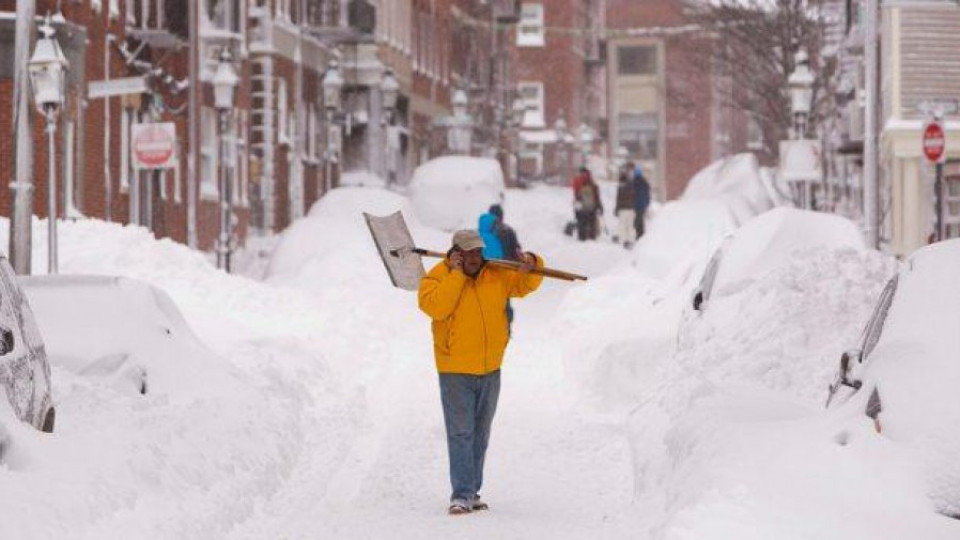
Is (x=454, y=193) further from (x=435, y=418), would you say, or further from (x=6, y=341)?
(x=6, y=341)

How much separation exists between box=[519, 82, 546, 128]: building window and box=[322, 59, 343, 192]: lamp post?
4246 centimetres

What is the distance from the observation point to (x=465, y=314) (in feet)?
45.9

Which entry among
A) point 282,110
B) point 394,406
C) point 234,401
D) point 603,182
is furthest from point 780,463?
point 603,182

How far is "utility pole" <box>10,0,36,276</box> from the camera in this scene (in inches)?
856

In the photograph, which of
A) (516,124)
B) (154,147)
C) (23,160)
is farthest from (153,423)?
(516,124)

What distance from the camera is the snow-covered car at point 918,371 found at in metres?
9.48

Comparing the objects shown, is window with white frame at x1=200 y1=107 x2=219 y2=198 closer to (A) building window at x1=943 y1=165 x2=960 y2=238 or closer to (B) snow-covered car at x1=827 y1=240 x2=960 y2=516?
(A) building window at x1=943 y1=165 x2=960 y2=238

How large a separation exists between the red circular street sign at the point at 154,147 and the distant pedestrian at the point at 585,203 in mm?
20435

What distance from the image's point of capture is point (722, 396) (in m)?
14.3

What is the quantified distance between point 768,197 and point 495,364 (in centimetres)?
4310

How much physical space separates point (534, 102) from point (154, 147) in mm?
72537

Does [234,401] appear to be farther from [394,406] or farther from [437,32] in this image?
[437,32]

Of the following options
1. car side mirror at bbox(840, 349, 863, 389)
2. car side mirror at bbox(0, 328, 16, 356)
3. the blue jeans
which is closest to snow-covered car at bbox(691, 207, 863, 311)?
the blue jeans

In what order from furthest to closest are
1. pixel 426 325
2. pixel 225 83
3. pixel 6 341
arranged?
pixel 225 83, pixel 426 325, pixel 6 341
